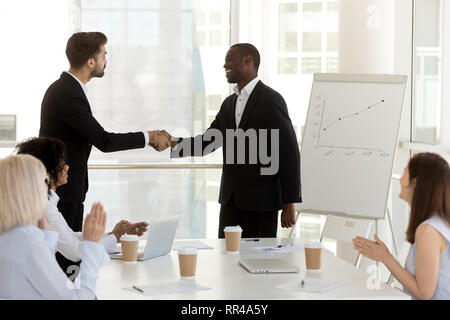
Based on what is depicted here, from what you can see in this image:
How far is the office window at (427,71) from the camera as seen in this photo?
551cm

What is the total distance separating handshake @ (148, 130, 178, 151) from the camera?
189 inches

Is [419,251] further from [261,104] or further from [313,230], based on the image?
[313,230]

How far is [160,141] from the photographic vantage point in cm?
485

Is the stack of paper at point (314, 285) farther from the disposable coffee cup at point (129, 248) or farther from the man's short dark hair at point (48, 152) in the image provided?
the man's short dark hair at point (48, 152)

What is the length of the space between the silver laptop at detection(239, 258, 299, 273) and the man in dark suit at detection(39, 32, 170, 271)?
4.77 ft

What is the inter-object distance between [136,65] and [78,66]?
201 cm

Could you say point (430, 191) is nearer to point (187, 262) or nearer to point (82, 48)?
point (187, 262)

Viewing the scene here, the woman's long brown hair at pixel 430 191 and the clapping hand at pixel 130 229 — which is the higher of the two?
the woman's long brown hair at pixel 430 191

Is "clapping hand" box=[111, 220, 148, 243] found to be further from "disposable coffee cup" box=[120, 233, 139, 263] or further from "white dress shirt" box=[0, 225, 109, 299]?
"white dress shirt" box=[0, 225, 109, 299]

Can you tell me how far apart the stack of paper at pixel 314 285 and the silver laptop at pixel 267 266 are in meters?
0.17

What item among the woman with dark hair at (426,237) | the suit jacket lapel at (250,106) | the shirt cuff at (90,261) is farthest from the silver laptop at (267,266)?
the suit jacket lapel at (250,106)

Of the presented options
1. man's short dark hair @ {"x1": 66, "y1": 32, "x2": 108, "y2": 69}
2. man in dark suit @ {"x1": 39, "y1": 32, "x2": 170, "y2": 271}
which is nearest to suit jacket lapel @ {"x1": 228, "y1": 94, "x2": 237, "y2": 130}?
man in dark suit @ {"x1": 39, "y1": 32, "x2": 170, "y2": 271}

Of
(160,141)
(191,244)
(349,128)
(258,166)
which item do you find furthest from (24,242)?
(349,128)

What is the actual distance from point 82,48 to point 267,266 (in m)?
2.10
